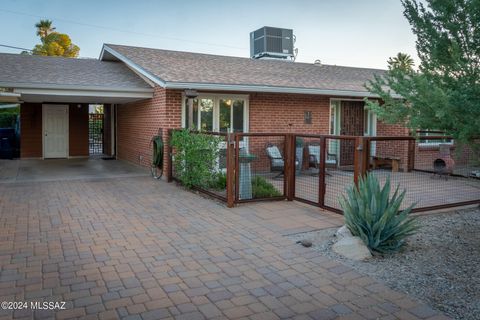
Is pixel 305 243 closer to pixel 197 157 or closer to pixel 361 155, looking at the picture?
pixel 361 155

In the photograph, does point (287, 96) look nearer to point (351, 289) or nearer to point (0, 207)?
point (0, 207)

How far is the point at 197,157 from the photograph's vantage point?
888 cm

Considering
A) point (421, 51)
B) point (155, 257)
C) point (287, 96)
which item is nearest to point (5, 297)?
point (155, 257)

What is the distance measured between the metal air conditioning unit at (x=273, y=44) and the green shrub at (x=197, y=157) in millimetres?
9812

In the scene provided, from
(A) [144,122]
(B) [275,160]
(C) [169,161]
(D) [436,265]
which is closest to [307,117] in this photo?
(B) [275,160]

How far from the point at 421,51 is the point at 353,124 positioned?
966 cm

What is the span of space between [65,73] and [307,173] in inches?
307

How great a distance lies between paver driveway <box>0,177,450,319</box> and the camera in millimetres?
3600

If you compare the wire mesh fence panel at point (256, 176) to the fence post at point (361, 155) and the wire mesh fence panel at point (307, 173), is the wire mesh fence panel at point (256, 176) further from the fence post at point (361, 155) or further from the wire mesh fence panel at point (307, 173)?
the fence post at point (361, 155)

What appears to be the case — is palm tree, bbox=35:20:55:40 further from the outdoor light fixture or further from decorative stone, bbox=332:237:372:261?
decorative stone, bbox=332:237:372:261

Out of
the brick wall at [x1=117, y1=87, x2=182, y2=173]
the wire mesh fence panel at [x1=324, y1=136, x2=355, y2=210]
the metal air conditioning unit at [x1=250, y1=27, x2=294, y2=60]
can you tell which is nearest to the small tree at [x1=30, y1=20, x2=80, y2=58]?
the brick wall at [x1=117, y1=87, x2=182, y2=173]

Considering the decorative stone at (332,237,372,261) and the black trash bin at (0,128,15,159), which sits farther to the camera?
the black trash bin at (0,128,15,159)

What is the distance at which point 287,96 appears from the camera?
503 inches

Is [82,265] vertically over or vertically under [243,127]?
under
